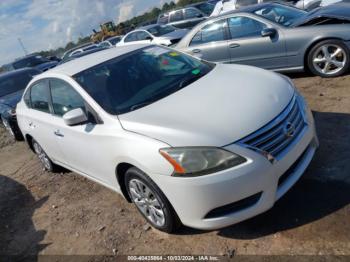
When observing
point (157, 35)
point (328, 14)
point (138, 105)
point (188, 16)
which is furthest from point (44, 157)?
point (188, 16)

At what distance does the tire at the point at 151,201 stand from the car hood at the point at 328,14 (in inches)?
180

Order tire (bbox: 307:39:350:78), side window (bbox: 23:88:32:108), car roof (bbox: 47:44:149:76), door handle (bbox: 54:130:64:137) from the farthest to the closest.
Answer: tire (bbox: 307:39:350:78) → side window (bbox: 23:88:32:108) → door handle (bbox: 54:130:64:137) → car roof (bbox: 47:44:149:76)

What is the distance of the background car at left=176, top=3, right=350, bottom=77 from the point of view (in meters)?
5.93

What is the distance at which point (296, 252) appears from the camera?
279cm

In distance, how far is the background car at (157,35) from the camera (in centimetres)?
1302

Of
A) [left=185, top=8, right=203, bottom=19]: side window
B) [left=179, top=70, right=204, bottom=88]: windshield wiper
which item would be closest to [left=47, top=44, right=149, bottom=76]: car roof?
[left=179, top=70, right=204, bottom=88]: windshield wiper

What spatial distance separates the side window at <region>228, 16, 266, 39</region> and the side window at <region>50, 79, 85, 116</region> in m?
3.96

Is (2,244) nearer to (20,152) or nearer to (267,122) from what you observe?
(267,122)

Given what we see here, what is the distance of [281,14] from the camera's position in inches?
271

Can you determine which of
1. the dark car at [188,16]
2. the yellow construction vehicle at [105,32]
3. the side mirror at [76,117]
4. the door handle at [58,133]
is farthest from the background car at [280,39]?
the yellow construction vehicle at [105,32]

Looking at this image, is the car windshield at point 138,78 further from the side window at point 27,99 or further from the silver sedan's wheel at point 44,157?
the silver sedan's wheel at point 44,157

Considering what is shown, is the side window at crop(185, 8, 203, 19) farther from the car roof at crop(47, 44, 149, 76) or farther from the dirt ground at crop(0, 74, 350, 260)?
the car roof at crop(47, 44, 149, 76)

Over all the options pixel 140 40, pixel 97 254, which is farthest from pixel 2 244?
pixel 140 40

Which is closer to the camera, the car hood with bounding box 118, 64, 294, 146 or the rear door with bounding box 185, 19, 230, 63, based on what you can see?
the car hood with bounding box 118, 64, 294, 146
